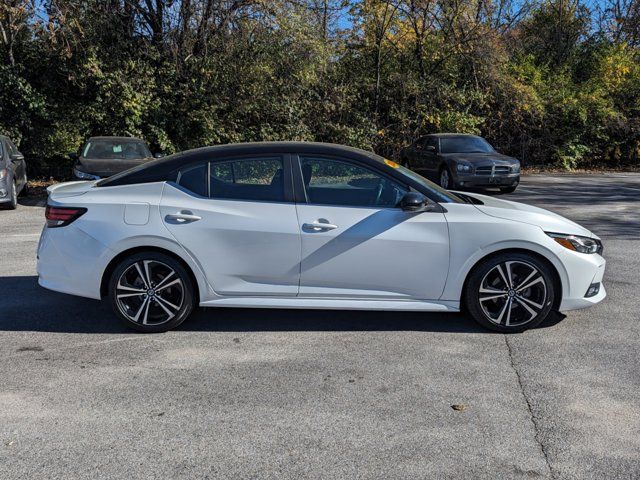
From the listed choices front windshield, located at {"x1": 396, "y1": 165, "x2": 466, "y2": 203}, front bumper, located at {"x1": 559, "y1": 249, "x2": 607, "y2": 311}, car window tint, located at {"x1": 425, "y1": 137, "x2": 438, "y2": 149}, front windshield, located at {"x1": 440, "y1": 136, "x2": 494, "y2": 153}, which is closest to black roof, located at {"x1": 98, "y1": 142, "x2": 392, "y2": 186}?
front windshield, located at {"x1": 396, "y1": 165, "x2": 466, "y2": 203}

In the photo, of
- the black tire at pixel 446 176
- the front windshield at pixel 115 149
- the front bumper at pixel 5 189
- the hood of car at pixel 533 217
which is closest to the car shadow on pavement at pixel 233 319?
the hood of car at pixel 533 217

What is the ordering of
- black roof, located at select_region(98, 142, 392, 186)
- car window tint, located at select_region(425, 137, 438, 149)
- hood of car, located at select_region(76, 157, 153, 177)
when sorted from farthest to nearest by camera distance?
car window tint, located at select_region(425, 137, 438, 149), hood of car, located at select_region(76, 157, 153, 177), black roof, located at select_region(98, 142, 392, 186)

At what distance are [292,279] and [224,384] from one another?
1.19 meters

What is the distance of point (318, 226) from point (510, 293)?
5.36ft

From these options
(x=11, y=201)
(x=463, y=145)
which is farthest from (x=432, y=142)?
(x=11, y=201)

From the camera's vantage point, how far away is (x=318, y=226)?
196 inches

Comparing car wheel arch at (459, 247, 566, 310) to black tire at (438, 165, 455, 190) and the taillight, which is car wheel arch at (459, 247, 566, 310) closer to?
the taillight

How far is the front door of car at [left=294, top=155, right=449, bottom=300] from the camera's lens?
4.98m

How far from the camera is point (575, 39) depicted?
25.3 metres

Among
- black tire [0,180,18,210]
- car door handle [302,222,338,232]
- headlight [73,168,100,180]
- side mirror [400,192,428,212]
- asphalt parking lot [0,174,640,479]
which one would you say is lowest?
asphalt parking lot [0,174,640,479]

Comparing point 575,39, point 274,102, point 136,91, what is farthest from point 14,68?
point 575,39

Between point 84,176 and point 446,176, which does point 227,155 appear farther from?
point 446,176

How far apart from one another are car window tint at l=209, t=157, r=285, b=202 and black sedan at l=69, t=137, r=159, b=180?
8.38 meters

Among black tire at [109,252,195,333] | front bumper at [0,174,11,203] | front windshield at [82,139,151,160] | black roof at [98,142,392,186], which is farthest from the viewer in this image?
front windshield at [82,139,151,160]
